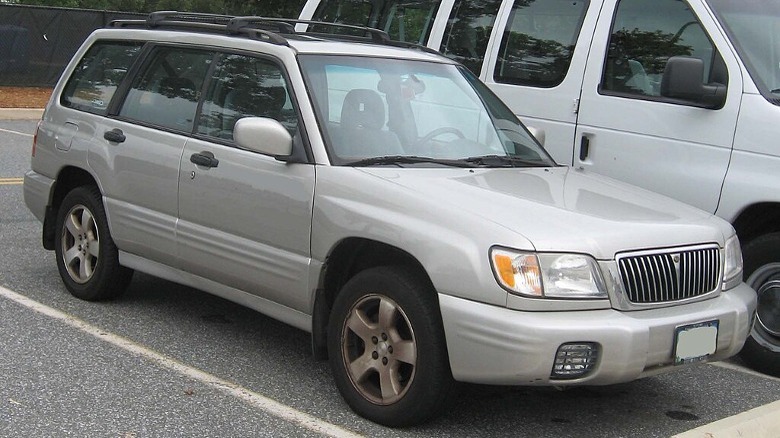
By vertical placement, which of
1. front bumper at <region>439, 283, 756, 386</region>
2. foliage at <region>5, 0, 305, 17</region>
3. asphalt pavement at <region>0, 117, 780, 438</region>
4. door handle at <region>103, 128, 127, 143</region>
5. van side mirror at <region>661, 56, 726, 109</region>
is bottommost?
foliage at <region>5, 0, 305, 17</region>

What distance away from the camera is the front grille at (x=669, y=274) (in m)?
4.48

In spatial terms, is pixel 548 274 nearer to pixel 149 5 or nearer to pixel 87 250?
pixel 87 250

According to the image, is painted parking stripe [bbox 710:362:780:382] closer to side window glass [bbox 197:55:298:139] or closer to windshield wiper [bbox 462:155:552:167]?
windshield wiper [bbox 462:155:552:167]

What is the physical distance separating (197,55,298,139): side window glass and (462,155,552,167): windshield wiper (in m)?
0.96

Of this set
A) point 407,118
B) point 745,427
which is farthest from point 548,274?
point 407,118

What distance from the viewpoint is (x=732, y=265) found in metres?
5.04

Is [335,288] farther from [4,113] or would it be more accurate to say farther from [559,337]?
[4,113]

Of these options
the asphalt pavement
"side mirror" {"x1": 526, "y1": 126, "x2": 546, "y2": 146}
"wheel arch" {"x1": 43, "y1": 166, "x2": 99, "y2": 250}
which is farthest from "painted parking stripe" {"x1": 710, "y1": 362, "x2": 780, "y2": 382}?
"wheel arch" {"x1": 43, "y1": 166, "x2": 99, "y2": 250}

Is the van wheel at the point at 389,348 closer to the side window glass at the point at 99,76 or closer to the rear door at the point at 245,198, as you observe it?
the rear door at the point at 245,198

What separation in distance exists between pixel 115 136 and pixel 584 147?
284cm

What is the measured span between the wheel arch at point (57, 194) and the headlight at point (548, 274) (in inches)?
134

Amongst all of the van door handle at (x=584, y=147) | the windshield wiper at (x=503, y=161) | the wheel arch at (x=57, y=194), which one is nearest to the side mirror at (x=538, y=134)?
the windshield wiper at (x=503, y=161)

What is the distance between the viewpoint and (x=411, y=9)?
315 inches

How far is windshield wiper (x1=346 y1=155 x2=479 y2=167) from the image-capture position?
5.13 meters
